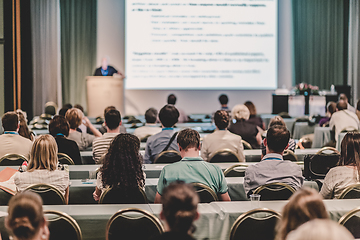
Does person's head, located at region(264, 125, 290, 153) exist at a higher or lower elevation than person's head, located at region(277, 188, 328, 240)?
higher

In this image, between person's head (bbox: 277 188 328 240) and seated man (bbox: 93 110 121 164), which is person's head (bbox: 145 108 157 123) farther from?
person's head (bbox: 277 188 328 240)

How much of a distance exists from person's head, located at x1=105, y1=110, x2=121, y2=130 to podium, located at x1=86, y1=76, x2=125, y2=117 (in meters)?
5.66

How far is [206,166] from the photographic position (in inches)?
133

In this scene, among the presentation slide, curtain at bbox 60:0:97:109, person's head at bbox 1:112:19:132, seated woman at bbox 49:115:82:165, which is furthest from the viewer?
curtain at bbox 60:0:97:109

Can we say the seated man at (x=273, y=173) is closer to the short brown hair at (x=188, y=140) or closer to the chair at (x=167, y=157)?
the short brown hair at (x=188, y=140)

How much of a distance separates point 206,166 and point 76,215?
1.03m

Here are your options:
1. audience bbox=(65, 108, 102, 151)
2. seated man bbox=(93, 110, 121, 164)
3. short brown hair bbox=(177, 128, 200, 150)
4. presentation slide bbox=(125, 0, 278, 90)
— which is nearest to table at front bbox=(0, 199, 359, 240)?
short brown hair bbox=(177, 128, 200, 150)

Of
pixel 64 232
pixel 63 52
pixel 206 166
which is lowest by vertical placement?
pixel 64 232

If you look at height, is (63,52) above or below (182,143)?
above

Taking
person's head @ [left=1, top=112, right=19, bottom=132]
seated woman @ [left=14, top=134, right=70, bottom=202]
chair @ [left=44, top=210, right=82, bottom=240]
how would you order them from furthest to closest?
person's head @ [left=1, top=112, right=19, bottom=132] → seated woman @ [left=14, top=134, right=70, bottom=202] → chair @ [left=44, top=210, right=82, bottom=240]

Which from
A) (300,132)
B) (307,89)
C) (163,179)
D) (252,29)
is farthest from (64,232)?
(252,29)

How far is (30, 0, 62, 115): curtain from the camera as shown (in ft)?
40.8

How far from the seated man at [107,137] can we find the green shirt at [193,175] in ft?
5.64

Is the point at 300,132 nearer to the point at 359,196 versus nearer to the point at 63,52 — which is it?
the point at 359,196
